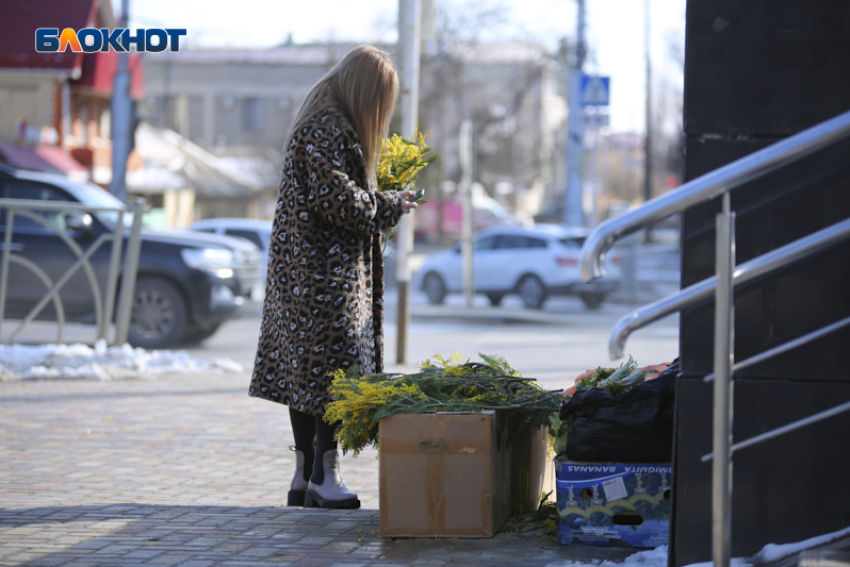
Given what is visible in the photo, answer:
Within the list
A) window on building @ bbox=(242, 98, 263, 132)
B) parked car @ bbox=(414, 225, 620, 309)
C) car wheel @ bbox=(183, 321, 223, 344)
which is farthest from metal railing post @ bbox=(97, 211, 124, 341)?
window on building @ bbox=(242, 98, 263, 132)

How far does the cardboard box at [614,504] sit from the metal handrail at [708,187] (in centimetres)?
122

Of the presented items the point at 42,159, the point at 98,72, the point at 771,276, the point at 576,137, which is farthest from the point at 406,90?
the point at 98,72

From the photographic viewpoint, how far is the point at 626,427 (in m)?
3.51

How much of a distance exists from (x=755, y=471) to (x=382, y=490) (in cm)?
131

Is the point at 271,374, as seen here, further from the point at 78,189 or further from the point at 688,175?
the point at 78,189

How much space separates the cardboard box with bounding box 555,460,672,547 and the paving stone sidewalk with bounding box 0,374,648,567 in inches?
3.3

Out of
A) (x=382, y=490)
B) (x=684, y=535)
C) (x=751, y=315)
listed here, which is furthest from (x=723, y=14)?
(x=382, y=490)

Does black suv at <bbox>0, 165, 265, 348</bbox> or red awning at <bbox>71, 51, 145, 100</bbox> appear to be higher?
red awning at <bbox>71, 51, 145, 100</bbox>

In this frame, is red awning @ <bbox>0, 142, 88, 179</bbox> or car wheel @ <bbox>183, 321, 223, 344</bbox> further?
red awning @ <bbox>0, 142, 88, 179</bbox>

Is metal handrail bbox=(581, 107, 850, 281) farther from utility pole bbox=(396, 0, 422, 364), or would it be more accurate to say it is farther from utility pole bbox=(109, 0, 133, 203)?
utility pole bbox=(109, 0, 133, 203)

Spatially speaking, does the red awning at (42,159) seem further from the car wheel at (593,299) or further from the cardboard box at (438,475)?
the cardboard box at (438,475)

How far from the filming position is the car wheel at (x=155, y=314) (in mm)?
11406

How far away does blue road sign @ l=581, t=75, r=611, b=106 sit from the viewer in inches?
739

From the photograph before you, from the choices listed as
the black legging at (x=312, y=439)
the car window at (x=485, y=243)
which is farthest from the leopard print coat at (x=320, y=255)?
the car window at (x=485, y=243)
